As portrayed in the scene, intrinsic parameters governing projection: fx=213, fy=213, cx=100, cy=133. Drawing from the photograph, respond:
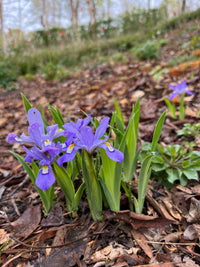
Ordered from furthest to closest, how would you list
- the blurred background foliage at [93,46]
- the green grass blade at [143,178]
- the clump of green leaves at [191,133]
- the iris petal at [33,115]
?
the blurred background foliage at [93,46], the clump of green leaves at [191,133], the green grass blade at [143,178], the iris petal at [33,115]

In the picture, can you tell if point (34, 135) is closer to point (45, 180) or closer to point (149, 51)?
point (45, 180)

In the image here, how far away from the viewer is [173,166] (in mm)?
1404

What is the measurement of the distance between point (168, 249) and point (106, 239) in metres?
0.30

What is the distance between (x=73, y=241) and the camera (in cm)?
100

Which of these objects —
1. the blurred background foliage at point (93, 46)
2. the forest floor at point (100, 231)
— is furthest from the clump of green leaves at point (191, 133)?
the blurred background foliage at point (93, 46)

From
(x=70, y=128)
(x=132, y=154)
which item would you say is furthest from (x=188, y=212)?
(x=70, y=128)

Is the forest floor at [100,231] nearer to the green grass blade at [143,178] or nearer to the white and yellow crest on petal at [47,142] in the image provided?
the green grass blade at [143,178]

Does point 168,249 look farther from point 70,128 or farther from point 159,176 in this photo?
point 70,128

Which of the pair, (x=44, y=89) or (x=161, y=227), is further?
(x=44, y=89)

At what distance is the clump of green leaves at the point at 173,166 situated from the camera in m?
1.33

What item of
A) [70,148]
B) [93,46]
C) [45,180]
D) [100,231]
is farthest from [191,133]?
[93,46]

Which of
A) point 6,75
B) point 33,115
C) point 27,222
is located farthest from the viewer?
point 6,75

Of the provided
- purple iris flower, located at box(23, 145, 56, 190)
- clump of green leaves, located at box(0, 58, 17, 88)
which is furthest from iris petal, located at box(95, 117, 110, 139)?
clump of green leaves, located at box(0, 58, 17, 88)

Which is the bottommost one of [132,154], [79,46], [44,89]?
[132,154]
